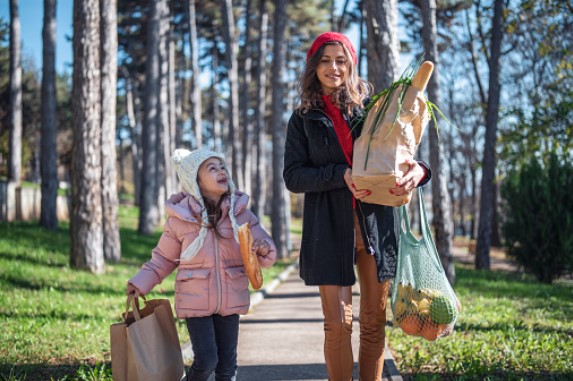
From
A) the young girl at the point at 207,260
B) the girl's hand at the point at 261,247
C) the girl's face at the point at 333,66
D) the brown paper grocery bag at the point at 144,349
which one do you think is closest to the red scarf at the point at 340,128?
the girl's face at the point at 333,66

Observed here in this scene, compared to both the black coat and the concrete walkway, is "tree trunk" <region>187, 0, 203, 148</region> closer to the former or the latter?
the concrete walkway

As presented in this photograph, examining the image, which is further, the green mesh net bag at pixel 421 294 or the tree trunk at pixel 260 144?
the tree trunk at pixel 260 144

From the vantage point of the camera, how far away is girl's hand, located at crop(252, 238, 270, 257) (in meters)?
3.86

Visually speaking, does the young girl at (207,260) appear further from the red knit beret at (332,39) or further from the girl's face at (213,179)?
the red knit beret at (332,39)

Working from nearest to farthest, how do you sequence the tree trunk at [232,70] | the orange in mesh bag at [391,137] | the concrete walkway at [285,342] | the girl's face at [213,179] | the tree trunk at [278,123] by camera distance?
the orange in mesh bag at [391,137] → the girl's face at [213,179] → the concrete walkway at [285,342] → the tree trunk at [278,123] → the tree trunk at [232,70]

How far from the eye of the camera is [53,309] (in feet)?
24.1

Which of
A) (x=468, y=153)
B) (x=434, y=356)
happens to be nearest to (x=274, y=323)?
(x=434, y=356)

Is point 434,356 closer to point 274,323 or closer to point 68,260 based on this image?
point 274,323

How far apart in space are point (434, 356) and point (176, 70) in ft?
121

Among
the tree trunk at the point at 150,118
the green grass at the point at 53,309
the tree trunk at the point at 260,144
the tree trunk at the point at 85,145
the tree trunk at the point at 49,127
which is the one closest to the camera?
the green grass at the point at 53,309

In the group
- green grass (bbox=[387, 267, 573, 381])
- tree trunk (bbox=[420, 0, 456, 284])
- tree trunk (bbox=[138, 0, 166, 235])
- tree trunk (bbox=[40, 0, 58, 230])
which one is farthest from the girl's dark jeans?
tree trunk (bbox=[138, 0, 166, 235])

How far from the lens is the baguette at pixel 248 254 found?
12.2ft

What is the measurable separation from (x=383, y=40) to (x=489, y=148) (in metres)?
9.27

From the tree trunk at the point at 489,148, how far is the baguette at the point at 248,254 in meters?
14.9
